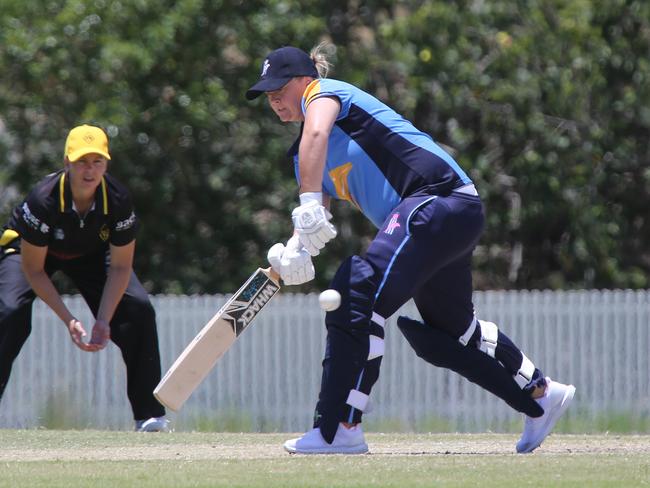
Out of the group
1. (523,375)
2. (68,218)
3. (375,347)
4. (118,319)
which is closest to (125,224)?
(68,218)

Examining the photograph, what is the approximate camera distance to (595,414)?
39.9ft

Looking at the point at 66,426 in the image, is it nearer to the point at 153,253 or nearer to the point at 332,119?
the point at 153,253

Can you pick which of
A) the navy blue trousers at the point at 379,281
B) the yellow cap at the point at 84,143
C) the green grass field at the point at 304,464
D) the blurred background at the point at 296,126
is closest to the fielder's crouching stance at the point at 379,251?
the navy blue trousers at the point at 379,281

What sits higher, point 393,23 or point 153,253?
point 393,23

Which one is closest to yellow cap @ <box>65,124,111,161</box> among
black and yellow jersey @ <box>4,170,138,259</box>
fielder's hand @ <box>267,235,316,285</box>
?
black and yellow jersey @ <box>4,170,138,259</box>

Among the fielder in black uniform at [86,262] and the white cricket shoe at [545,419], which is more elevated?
the fielder in black uniform at [86,262]

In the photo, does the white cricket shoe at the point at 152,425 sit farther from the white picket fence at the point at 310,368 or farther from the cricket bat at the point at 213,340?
the white picket fence at the point at 310,368

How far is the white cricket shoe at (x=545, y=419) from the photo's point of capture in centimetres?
582

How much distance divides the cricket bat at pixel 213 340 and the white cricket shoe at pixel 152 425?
1.69 m

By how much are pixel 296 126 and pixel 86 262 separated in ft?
20.2

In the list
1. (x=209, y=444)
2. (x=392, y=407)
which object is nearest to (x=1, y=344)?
(x=209, y=444)

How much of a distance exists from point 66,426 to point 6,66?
138 inches

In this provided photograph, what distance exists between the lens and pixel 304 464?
16.8ft

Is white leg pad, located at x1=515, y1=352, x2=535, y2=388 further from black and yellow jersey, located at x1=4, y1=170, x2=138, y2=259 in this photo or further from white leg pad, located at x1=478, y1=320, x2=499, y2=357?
black and yellow jersey, located at x1=4, y1=170, x2=138, y2=259
